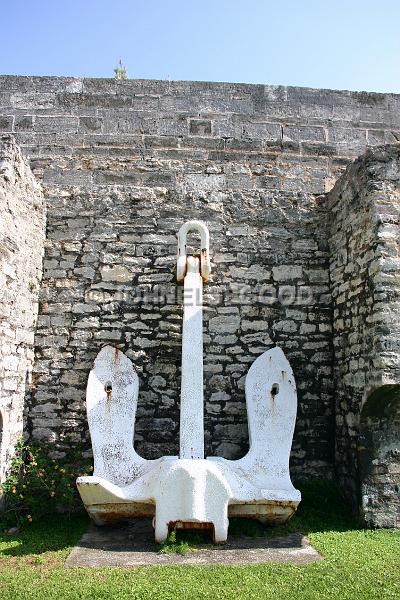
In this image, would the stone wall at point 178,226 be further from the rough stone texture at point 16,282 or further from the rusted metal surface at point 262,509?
the rusted metal surface at point 262,509

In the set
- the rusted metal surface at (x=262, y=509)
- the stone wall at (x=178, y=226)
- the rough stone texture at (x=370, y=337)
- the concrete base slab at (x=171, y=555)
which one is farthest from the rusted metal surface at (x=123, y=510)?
the rough stone texture at (x=370, y=337)

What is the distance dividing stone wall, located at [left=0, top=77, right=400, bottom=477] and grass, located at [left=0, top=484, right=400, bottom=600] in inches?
38.1

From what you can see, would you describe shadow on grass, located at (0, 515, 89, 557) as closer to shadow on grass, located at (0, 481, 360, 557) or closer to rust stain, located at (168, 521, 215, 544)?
shadow on grass, located at (0, 481, 360, 557)

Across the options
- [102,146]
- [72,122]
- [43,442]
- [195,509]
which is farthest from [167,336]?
[72,122]

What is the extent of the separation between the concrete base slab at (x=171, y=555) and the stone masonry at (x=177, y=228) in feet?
2.87

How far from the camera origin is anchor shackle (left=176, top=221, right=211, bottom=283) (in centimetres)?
424

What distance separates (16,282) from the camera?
408 centimetres

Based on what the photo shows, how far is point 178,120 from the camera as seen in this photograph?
5055mm

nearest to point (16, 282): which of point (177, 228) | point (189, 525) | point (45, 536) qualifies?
point (177, 228)

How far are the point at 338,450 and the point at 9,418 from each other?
2675 mm

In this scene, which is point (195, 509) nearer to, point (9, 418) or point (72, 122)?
point (9, 418)

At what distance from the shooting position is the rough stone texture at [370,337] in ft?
12.2

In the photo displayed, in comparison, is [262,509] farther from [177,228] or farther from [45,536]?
[177,228]

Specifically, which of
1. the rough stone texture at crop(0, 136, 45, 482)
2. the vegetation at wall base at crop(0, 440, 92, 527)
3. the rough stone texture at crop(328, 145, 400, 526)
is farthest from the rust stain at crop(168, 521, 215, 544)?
the rough stone texture at crop(0, 136, 45, 482)
